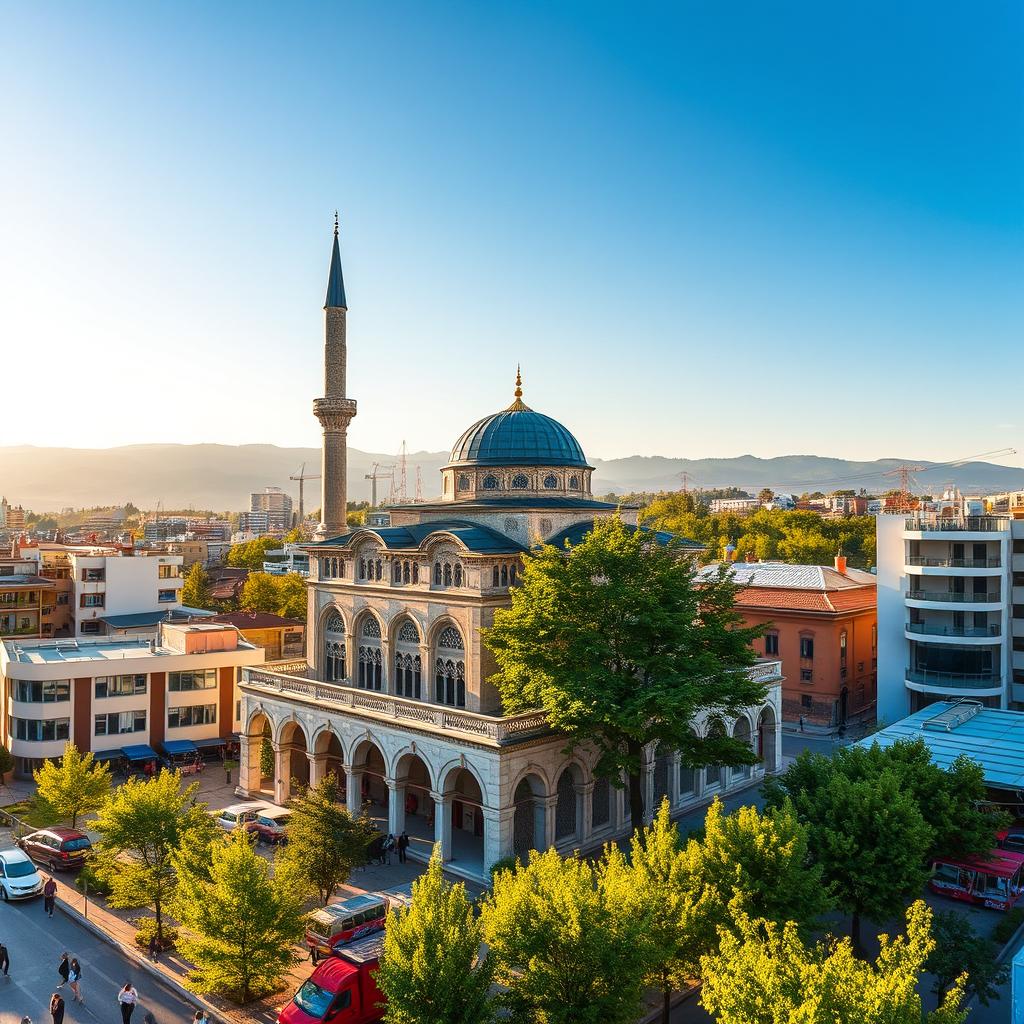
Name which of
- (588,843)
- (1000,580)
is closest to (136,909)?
(588,843)

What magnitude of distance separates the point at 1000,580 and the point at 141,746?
49.2 metres

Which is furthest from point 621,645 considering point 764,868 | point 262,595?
point 262,595

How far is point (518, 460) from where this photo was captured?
41406mm

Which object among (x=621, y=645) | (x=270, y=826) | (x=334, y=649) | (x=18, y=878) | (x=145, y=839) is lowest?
(x=270, y=826)

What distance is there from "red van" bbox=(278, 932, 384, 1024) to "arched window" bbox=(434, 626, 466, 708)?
1449cm

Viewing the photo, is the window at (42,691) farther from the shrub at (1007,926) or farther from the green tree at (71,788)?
the shrub at (1007,926)

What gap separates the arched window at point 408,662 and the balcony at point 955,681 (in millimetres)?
29766

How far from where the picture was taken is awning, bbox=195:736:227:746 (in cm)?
4791

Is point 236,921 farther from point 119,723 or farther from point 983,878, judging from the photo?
point 119,723

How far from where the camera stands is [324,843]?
84.5 feet

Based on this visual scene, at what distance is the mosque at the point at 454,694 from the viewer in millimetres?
31297

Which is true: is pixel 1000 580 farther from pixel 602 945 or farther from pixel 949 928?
pixel 602 945

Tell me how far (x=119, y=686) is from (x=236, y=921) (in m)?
28.9

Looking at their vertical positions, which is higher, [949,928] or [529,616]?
[529,616]
